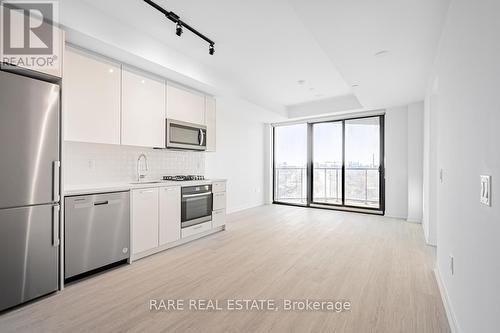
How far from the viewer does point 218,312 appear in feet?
6.58

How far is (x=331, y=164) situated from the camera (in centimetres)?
676

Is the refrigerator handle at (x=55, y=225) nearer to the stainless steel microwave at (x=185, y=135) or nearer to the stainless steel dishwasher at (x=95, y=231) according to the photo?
the stainless steel dishwasher at (x=95, y=231)

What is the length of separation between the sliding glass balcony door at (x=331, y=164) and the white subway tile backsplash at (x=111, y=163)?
382 cm

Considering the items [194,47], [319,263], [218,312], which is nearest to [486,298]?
[218,312]

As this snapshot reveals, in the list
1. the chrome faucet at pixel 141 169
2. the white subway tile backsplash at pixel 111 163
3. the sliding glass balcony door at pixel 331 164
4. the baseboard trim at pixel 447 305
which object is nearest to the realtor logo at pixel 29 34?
the white subway tile backsplash at pixel 111 163

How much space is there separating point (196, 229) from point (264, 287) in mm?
1831

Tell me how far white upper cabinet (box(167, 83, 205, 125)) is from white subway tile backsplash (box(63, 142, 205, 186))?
683 millimetres

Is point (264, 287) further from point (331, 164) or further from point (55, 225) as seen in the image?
point (331, 164)

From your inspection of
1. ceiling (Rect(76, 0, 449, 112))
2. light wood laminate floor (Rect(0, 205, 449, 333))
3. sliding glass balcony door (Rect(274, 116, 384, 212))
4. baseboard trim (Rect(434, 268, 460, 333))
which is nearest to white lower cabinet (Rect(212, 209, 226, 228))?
light wood laminate floor (Rect(0, 205, 449, 333))

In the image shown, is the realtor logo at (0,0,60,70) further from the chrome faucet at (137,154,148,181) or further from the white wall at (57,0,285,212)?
the chrome faucet at (137,154,148,181)

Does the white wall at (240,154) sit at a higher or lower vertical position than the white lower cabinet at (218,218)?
higher

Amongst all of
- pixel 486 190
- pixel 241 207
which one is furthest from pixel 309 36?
pixel 241 207

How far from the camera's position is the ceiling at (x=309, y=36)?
217 centimetres

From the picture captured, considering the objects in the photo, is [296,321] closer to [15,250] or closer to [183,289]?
[183,289]
